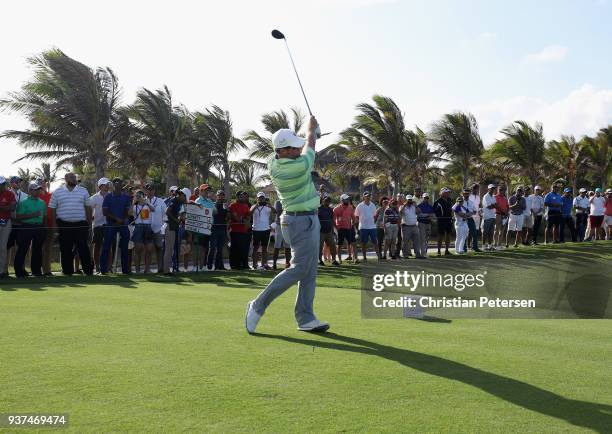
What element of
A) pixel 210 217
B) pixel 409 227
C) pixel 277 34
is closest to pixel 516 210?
pixel 409 227

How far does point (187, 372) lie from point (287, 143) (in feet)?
8.44

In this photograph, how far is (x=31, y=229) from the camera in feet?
50.4

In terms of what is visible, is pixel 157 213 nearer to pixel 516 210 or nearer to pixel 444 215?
pixel 444 215

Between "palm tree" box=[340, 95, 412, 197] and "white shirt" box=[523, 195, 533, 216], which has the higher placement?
"palm tree" box=[340, 95, 412, 197]

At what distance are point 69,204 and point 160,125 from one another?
22.8m

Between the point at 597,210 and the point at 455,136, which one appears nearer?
the point at 597,210

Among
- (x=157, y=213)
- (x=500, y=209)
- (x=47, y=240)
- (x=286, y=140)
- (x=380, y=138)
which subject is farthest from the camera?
(x=380, y=138)

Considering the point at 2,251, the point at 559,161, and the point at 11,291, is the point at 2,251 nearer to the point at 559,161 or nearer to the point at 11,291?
the point at 11,291

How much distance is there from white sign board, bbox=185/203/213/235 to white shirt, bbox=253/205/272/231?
1903mm

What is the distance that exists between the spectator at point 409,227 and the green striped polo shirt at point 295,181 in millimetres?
14312

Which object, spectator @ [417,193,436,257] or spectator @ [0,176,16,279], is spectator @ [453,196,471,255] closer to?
spectator @ [417,193,436,257]

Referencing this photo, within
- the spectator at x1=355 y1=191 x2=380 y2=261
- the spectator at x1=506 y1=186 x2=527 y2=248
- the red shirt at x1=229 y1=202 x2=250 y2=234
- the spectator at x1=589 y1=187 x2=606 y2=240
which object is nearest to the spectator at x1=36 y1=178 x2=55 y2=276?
the red shirt at x1=229 y1=202 x2=250 y2=234

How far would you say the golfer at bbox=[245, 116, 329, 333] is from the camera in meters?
6.79

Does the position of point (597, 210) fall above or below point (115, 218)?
above
